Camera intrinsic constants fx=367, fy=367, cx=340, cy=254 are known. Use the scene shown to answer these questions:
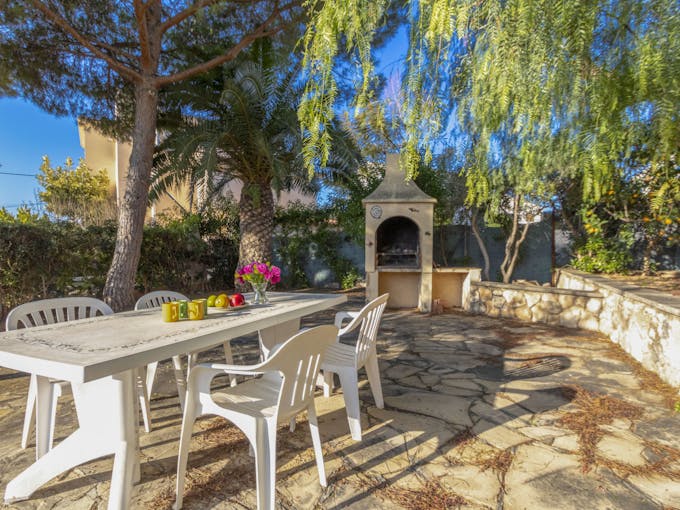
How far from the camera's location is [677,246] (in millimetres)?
6762

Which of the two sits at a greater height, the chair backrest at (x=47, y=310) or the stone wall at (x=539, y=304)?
the chair backrest at (x=47, y=310)

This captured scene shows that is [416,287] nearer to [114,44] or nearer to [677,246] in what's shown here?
[677,246]

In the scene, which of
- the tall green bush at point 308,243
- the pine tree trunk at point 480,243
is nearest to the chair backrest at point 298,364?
the pine tree trunk at point 480,243

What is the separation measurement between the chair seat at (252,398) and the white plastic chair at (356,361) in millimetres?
473

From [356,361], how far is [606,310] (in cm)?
444

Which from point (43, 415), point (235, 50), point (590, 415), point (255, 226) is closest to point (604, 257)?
point (590, 415)

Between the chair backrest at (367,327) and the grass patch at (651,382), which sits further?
the grass patch at (651,382)

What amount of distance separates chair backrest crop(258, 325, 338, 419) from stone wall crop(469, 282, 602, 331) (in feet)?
16.7

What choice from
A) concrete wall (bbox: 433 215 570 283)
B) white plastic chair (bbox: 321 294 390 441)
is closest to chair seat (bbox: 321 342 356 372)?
white plastic chair (bbox: 321 294 390 441)

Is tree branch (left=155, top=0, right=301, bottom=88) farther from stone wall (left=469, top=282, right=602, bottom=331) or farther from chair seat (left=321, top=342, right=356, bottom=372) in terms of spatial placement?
stone wall (left=469, top=282, right=602, bottom=331)

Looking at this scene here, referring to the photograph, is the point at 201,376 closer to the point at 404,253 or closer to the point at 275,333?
the point at 275,333

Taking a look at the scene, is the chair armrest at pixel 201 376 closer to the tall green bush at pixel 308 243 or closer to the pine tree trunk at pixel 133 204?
the pine tree trunk at pixel 133 204

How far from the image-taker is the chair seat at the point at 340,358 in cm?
264

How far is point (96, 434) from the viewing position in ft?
6.20
